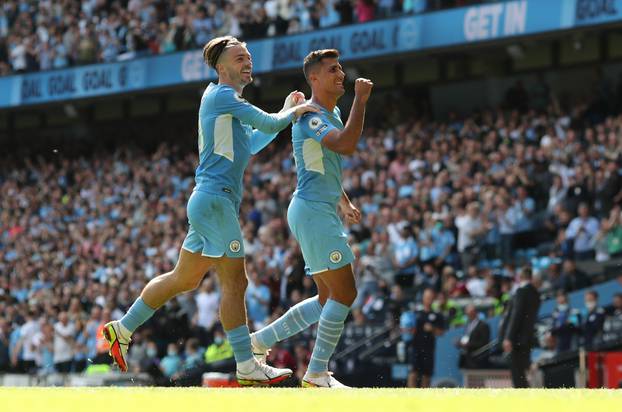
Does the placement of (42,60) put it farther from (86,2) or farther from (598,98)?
(598,98)

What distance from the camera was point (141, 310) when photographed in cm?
928

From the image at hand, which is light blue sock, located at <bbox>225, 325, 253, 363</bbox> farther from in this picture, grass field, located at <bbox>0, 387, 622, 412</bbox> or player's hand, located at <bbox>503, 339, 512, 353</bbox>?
player's hand, located at <bbox>503, 339, 512, 353</bbox>

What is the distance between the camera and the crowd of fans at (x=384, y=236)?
18.9 metres

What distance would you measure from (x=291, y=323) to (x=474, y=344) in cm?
784

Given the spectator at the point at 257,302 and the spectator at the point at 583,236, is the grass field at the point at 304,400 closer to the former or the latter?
the spectator at the point at 583,236

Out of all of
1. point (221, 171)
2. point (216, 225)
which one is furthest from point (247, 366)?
point (221, 171)

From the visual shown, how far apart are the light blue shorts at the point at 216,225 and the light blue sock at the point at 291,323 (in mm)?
724

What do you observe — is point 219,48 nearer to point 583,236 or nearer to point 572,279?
point 572,279

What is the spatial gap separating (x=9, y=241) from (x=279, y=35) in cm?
793

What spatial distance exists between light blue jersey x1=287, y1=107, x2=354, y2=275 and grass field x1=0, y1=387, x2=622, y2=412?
6.42 feet

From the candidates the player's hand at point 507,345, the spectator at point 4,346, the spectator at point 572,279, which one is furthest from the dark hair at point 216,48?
the spectator at point 4,346

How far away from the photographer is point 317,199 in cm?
902

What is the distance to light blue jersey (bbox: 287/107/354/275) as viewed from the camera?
29.2 ft

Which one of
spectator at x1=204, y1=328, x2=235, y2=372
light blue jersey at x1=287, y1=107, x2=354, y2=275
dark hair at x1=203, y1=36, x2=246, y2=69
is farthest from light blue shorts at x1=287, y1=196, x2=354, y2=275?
spectator at x1=204, y1=328, x2=235, y2=372
